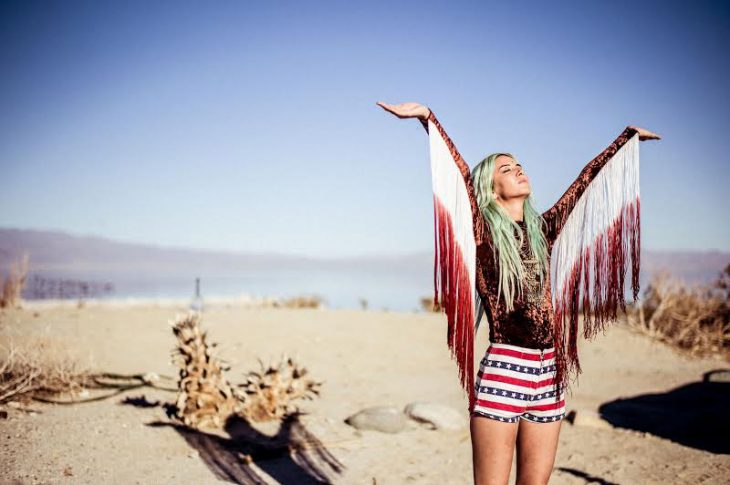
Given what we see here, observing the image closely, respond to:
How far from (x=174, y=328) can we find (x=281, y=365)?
1314mm

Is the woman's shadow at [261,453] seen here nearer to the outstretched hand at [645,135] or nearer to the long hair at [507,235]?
the long hair at [507,235]

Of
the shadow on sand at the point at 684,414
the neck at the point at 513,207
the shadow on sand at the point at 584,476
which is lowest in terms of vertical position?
the shadow on sand at the point at 584,476

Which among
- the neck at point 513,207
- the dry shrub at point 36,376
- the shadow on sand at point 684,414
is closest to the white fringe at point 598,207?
the neck at point 513,207

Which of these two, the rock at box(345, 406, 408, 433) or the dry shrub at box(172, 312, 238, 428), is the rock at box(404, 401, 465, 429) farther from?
the dry shrub at box(172, 312, 238, 428)

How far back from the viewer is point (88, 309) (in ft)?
39.5

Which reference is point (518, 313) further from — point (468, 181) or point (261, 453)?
point (261, 453)

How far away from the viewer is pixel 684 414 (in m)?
6.62

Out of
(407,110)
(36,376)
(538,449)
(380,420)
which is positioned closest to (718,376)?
(380,420)

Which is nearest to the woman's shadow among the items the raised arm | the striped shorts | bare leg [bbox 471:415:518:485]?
bare leg [bbox 471:415:518:485]

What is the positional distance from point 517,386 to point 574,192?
3.72 feet

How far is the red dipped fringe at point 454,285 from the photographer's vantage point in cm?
249

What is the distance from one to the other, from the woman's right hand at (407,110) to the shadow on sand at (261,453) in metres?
3.44

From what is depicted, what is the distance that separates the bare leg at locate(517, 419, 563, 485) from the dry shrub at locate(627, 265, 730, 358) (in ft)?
31.3

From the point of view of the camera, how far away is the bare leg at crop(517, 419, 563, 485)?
254 centimetres
